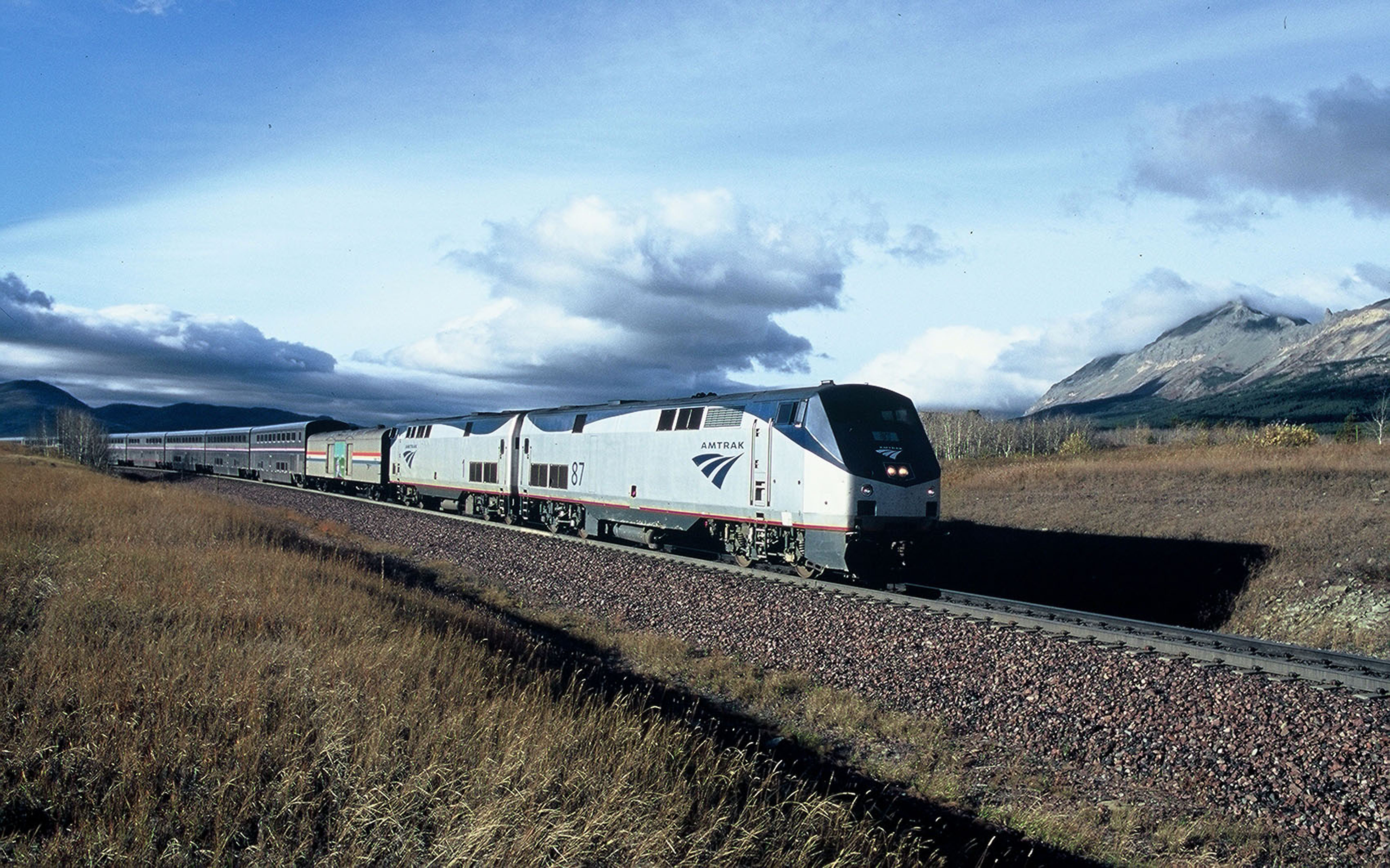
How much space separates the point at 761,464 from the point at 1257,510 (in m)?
15.0

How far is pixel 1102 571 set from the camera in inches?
926

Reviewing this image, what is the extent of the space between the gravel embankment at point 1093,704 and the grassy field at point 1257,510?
7029 mm

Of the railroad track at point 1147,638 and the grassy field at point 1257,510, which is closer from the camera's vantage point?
the railroad track at point 1147,638

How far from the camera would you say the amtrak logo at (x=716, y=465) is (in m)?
20.6

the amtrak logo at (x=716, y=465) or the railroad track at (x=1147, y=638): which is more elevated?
the amtrak logo at (x=716, y=465)

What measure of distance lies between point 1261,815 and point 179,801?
28.2 ft

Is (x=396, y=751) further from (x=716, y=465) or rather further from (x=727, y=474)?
(x=716, y=465)

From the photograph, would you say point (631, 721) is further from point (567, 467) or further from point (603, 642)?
point (567, 467)

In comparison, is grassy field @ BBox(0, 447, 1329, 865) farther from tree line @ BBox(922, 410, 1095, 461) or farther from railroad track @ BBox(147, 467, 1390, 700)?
tree line @ BBox(922, 410, 1095, 461)

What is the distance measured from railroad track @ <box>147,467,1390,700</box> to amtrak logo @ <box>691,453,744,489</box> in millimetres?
2264

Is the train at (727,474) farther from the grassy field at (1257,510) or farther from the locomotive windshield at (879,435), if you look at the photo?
the grassy field at (1257,510)

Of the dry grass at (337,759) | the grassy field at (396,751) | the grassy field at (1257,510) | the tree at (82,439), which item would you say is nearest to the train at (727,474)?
the grassy field at (396,751)

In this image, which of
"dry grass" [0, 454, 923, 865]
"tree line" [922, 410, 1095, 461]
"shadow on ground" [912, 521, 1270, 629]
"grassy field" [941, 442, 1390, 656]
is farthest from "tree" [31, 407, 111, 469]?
"tree line" [922, 410, 1095, 461]

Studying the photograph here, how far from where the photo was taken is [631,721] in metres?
7.97
